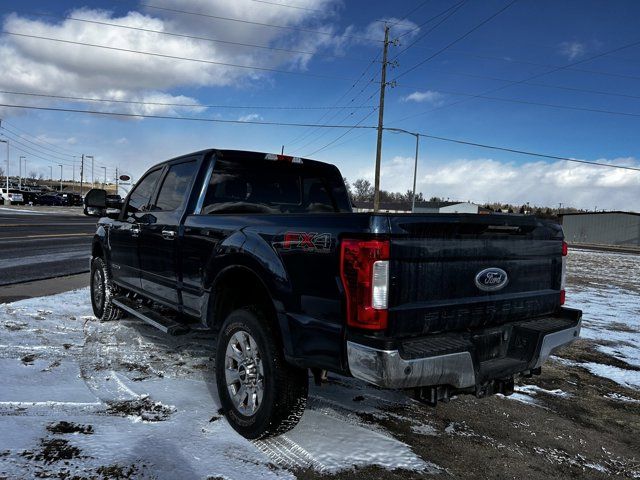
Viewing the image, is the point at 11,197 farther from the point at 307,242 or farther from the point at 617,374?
the point at 617,374

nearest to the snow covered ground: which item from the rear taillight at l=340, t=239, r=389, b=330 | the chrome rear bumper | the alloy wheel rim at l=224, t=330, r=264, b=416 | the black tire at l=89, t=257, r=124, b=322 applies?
→ the chrome rear bumper

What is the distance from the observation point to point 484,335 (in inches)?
111

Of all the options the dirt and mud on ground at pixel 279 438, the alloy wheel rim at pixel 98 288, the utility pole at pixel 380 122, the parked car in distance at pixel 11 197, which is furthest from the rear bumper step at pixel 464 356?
the parked car in distance at pixel 11 197

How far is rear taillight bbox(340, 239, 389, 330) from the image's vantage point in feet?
7.80

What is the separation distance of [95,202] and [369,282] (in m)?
4.43

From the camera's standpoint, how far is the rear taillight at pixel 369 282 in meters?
2.38

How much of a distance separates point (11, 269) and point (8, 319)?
191 inches

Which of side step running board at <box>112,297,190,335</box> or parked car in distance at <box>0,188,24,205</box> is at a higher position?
parked car in distance at <box>0,188,24,205</box>

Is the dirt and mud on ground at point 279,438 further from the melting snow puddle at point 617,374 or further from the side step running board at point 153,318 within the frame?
the side step running board at point 153,318

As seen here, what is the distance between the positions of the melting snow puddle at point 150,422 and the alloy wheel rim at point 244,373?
0.78 ft

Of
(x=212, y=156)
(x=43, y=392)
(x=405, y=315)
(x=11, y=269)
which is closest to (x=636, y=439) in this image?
(x=405, y=315)

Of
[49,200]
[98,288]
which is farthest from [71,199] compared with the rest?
[98,288]

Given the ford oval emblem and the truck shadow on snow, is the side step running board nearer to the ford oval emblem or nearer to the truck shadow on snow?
the truck shadow on snow

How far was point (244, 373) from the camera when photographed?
10.3 ft
